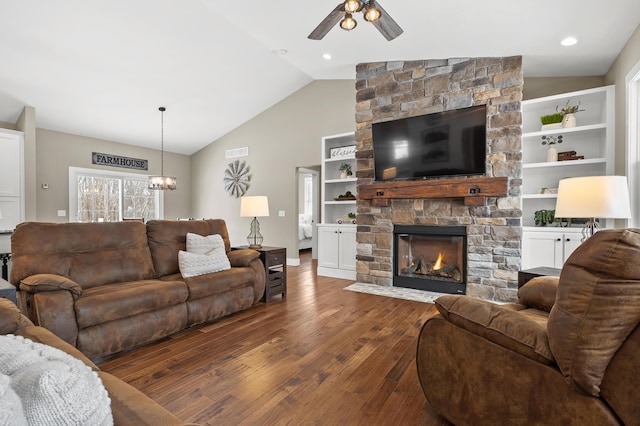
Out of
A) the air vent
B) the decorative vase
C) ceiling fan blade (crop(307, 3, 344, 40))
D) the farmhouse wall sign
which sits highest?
ceiling fan blade (crop(307, 3, 344, 40))

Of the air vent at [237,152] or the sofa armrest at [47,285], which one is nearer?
the sofa armrest at [47,285]

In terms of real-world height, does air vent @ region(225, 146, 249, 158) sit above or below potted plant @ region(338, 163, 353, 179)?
above

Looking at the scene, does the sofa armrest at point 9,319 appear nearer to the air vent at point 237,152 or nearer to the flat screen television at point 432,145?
the flat screen television at point 432,145

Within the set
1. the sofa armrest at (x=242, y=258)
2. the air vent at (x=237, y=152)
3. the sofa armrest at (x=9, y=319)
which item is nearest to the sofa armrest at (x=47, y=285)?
the sofa armrest at (x=9, y=319)

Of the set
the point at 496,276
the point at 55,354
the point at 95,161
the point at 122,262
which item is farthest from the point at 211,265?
the point at 95,161

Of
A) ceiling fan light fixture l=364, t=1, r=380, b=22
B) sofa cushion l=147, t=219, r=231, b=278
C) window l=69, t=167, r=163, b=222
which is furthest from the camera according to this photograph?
window l=69, t=167, r=163, b=222

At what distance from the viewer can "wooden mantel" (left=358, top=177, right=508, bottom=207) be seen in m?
3.83

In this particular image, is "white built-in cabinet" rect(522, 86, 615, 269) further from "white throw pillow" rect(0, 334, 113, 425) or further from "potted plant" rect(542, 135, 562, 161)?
"white throw pillow" rect(0, 334, 113, 425)

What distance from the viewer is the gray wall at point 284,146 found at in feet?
20.0

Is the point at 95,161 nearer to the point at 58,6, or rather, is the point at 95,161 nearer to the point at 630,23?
the point at 58,6

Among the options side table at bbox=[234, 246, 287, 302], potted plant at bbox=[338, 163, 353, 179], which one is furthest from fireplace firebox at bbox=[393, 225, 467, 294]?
side table at bbox=[234, 246, 287, 302]

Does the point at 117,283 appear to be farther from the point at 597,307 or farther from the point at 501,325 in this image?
the point at 597,307

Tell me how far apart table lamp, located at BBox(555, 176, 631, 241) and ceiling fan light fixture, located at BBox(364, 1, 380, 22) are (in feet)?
6.45

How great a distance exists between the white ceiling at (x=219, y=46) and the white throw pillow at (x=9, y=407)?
11.9 ft
